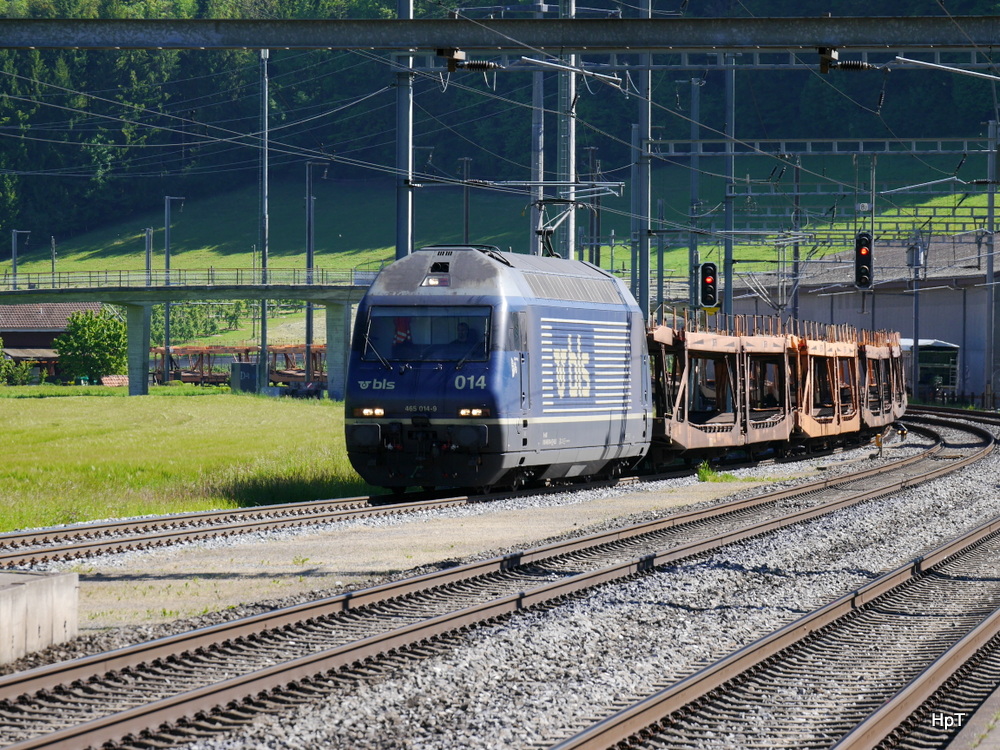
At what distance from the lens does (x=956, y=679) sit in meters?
9.52

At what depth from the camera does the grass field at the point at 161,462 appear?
69.4 ft

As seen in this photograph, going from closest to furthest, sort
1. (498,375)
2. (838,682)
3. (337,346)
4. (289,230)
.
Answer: (838,682) < (498,375) < (337,346) < (289,230)

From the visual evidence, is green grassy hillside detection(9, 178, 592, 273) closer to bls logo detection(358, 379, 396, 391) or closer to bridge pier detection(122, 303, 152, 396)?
bridge pier detection(122, 303, 152, 396)

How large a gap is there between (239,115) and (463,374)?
132 meters

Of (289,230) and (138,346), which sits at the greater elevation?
(289,230)

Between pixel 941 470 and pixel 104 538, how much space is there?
62.1 feet

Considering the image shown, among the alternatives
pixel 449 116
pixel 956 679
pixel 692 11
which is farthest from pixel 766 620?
pixel 449 116

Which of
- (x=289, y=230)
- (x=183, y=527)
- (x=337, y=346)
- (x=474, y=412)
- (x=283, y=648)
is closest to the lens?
(x=283, y=648)

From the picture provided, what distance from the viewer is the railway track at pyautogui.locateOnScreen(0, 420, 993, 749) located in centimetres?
798

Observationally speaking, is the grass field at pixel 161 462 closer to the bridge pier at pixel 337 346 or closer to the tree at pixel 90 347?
the bridge pier at pixel 337 346

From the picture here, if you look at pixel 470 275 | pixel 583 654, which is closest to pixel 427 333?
pixel 470 275

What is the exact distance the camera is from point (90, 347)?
293ft

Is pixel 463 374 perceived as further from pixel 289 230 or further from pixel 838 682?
pixel 289 230

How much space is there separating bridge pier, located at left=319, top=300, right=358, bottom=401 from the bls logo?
45.0m
